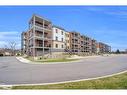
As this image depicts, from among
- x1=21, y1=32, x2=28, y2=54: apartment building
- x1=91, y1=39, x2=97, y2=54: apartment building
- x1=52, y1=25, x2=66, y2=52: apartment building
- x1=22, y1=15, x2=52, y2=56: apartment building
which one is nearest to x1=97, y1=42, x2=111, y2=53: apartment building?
x1=91, y1=39, x2=97, y2=54: apartment building

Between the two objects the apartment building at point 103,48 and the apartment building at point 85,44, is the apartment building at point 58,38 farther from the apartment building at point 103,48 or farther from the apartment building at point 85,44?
the apartment building at point 103,48

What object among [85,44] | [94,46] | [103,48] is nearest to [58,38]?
[85,44]

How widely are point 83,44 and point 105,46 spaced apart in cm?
92

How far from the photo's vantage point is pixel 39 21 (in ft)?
23.6

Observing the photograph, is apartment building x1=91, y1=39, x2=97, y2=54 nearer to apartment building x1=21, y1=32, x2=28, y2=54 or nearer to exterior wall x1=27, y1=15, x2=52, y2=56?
exterior wall x1=27, y1=15, x2=52, y2=56

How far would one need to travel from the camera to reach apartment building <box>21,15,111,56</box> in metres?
7.33

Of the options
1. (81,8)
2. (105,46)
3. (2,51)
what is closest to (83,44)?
(105,46)

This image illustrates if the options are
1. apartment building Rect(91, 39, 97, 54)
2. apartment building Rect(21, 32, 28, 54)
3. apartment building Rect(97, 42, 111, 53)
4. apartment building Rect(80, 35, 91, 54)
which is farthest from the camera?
apartment building Rect(80, 35, 91, 54)

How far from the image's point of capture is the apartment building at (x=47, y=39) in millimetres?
7332

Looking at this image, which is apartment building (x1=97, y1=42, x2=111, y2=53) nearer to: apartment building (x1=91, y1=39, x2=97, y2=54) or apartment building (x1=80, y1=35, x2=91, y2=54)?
apartment building (x1=91, y1=39, x2=97, y2=54)

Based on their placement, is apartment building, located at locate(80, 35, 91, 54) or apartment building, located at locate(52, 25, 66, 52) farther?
apartment building, located at locate(80, 35, 91, 54)

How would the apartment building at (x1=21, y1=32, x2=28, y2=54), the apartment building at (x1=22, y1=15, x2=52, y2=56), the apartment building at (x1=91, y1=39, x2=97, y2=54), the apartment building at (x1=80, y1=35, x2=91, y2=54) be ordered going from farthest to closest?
the apartment building at (x1=80, y1=35, x2=91, y2=54)
the apartment building at (x1=91, y1=39, x2=97, y2=54)
the apartment building at (x1=21, y1=32, x2=28, y2=54)
the apartment building at (x1=22, y1=15, x2=52, y2=56)
